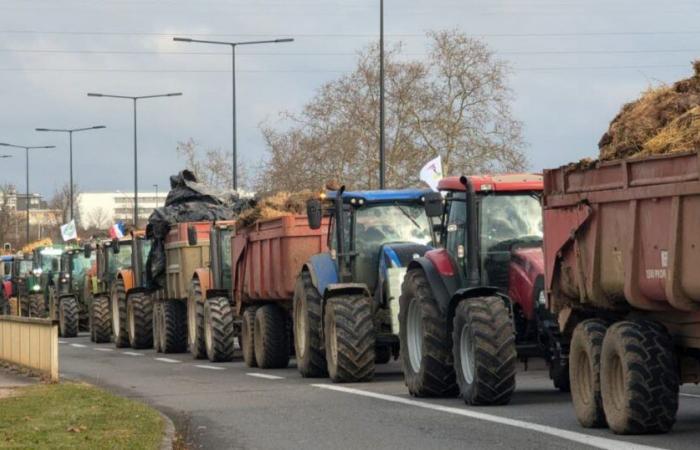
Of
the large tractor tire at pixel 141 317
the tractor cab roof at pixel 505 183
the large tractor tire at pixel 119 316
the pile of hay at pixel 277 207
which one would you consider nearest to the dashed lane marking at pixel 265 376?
the pile of hay at pixel 277 207

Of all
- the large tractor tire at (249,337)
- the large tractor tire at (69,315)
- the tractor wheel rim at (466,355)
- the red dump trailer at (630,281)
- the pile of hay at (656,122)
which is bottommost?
the large tractor tire at (69,315)

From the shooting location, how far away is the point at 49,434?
14883 mm

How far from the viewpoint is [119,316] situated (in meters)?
38.1

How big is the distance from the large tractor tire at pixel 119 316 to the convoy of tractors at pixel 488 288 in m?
6.22

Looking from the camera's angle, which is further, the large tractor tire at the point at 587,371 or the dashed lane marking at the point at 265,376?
the dashed lane marking at the point at 265,376

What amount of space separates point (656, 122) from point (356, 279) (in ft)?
31.1

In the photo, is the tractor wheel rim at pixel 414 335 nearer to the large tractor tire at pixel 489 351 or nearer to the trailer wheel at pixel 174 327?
the large tractor tire at pixel 489 351

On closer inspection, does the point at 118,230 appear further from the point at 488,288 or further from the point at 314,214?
the point at 488,288

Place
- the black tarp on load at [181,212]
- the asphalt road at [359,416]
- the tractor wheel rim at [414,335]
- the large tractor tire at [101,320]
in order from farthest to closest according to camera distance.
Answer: the large tractor tire at [101,320] → the black tarp on load at [181,212] → the tractor wheel rim at [414,335] → the asphalt road at [359,416]

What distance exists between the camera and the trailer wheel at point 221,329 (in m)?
29.2

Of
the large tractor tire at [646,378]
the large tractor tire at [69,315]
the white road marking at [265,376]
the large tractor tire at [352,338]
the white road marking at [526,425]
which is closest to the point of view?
the white road marking at [526,425]

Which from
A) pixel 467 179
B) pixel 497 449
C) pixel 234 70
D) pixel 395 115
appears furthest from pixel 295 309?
pixel 395 115

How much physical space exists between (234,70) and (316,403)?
3496 centimetres

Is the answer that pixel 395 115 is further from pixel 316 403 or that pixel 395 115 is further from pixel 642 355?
pixel 642 355
